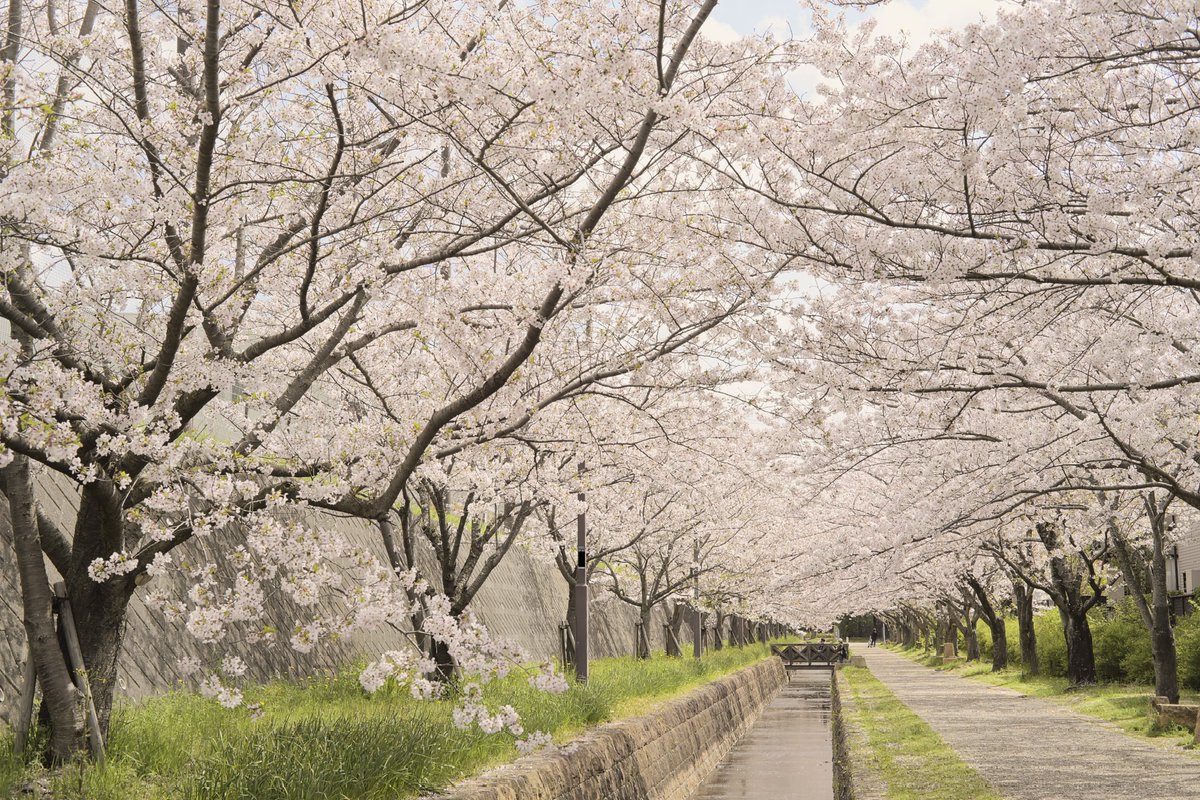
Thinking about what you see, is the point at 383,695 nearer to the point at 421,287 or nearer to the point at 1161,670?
the point at 421,287

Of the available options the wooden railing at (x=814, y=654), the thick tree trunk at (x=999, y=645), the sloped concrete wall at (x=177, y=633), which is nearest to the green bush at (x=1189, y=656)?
the thick tree trunk at (x=999, y=645)

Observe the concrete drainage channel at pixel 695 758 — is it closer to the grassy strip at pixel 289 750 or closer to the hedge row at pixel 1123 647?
the grassy strip at pixel 289 750

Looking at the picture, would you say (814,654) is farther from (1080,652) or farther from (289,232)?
(289,232)

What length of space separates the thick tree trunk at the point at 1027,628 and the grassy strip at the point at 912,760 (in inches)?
341

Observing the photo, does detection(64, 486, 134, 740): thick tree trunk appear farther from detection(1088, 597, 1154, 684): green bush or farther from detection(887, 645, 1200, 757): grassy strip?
detection(1088, 597, 1154, 684): green bush

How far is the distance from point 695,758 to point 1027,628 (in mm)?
15268

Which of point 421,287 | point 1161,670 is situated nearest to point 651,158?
point 421,287

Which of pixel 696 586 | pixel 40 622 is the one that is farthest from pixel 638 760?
pixel 696 586

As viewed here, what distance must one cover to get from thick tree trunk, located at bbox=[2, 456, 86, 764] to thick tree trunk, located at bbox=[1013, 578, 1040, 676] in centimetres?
2602

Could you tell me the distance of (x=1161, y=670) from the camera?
56.1ft

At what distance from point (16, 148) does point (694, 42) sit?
4.49m

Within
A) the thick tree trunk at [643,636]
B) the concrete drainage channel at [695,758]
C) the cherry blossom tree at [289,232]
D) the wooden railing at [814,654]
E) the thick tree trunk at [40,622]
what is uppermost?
the cherry blossom tree at [289,232]

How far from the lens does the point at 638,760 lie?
1299cm

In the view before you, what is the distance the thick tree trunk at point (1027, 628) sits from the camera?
94.1 ft
